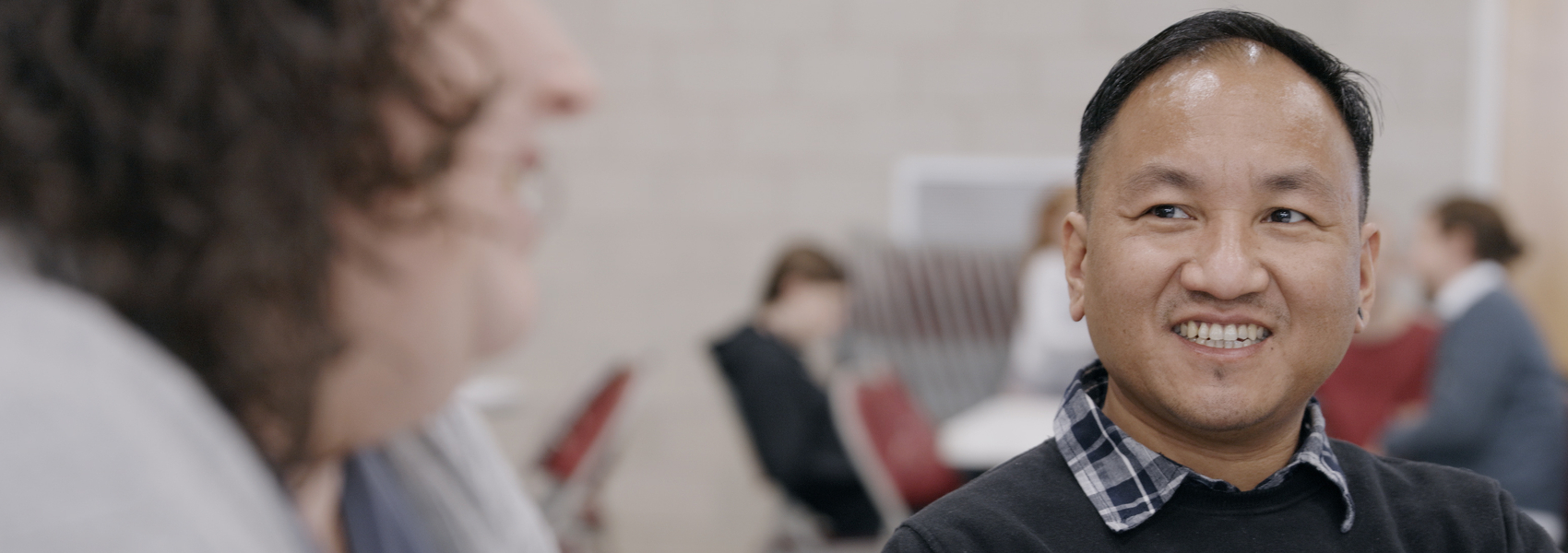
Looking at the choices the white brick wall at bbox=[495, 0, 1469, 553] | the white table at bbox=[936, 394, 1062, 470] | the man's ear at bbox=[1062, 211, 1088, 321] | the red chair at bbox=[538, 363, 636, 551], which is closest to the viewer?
the man's ear at bbox=[1062, 211, 1088, 321]

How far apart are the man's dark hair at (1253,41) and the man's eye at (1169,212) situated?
1.1 inches

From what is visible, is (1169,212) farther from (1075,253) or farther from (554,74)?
(554,74)

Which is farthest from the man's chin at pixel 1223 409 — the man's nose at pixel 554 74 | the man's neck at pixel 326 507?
the man's neck at pixel 326 507

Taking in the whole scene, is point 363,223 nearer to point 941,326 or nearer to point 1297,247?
point 1297,247

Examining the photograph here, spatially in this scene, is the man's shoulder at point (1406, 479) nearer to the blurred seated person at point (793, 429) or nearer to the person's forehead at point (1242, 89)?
the person's forehead at point (1242, 89)

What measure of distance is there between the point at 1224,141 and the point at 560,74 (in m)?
0.23

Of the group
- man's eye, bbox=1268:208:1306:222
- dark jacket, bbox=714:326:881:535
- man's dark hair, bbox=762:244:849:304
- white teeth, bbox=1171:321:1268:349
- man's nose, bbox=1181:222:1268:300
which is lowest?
dark jacket, bbox=714:326:881:535

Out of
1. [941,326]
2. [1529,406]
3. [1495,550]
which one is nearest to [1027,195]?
[941,326]

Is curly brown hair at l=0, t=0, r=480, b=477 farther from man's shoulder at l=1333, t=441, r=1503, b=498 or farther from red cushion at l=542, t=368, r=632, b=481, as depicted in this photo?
red cushion at l=542, t=368, r=632, b=481

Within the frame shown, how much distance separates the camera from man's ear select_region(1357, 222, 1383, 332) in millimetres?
381

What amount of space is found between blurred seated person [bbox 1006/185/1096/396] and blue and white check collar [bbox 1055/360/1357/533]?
3.56ft

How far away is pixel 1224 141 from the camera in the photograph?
0.36 metres

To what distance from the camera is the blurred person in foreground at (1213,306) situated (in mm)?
356

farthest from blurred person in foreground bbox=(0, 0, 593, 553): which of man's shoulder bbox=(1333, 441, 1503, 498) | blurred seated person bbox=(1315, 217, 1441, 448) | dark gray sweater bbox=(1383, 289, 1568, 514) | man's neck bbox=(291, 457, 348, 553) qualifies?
blurred seated person bbox=(1315, 217, 1441, 448)
